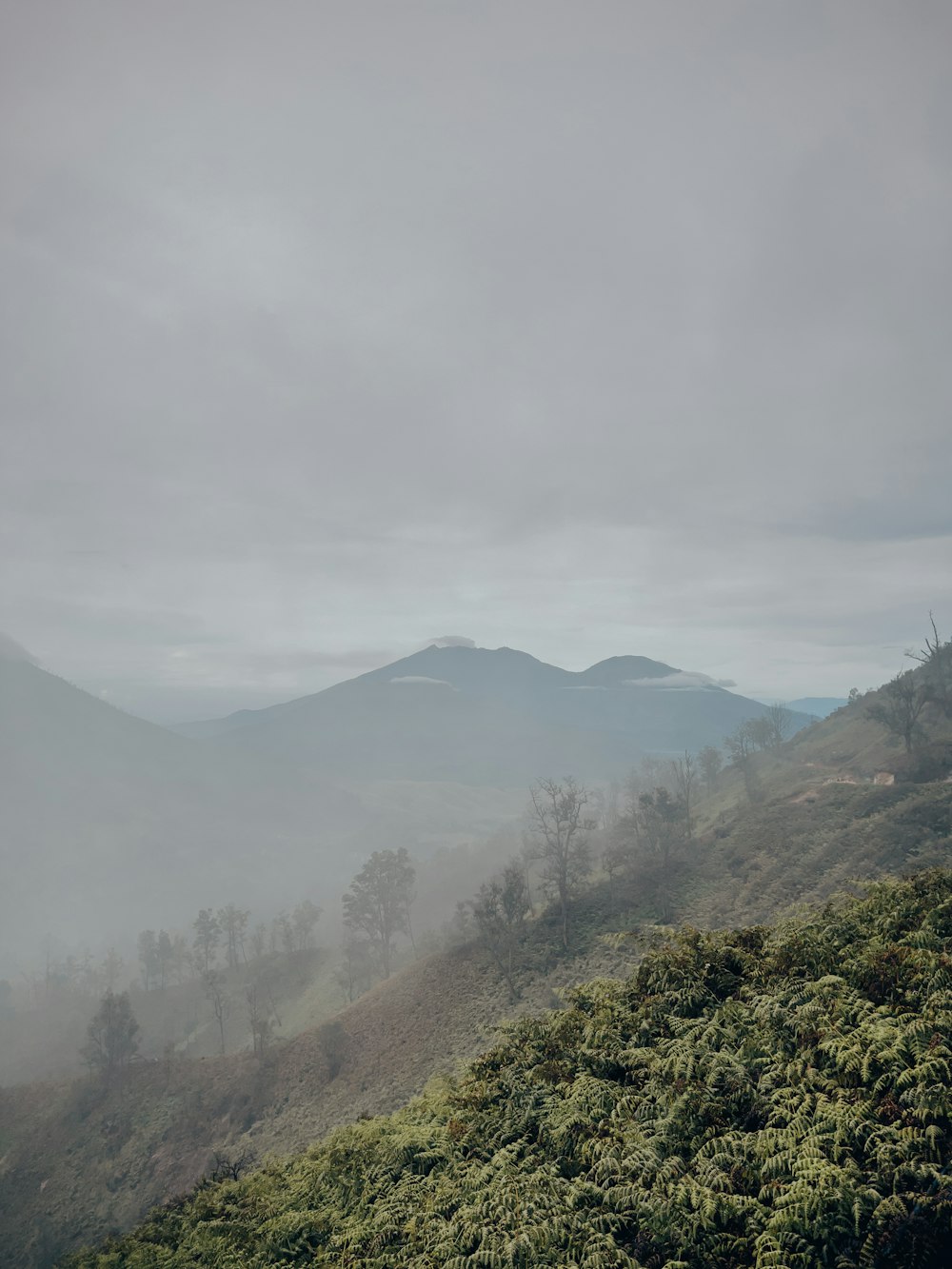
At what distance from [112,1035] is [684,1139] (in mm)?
78036

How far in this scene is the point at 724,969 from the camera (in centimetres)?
1291

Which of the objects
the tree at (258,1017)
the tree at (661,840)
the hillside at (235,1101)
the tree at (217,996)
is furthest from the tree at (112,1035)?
the tree at (661,840)

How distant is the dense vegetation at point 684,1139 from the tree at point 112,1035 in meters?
65.1

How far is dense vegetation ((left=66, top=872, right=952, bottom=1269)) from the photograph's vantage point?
24.3 ft

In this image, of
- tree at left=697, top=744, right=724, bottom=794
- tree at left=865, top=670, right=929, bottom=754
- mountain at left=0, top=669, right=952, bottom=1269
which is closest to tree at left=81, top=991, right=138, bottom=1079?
mountain at left=0, top=669, right=952, bottom=1269

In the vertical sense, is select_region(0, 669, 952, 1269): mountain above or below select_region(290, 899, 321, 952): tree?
above

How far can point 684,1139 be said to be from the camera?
30.2 feet

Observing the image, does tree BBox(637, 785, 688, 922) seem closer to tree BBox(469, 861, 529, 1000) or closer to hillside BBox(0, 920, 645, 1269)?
hillside BBox(0, 920, 645, 1269)

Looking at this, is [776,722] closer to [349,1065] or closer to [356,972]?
[356,972]

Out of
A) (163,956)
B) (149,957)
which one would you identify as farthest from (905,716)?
(149,957)

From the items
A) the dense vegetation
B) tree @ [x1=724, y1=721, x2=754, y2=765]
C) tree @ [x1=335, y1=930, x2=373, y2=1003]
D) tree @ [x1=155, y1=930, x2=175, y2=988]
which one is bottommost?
tree @ [x1=155, y1=930, x2=175, y2=988]

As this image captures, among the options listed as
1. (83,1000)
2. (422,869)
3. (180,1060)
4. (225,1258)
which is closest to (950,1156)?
(225,1258)

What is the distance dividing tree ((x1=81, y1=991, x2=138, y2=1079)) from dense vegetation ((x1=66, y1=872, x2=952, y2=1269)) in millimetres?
65059

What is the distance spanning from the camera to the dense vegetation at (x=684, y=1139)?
741 cm
